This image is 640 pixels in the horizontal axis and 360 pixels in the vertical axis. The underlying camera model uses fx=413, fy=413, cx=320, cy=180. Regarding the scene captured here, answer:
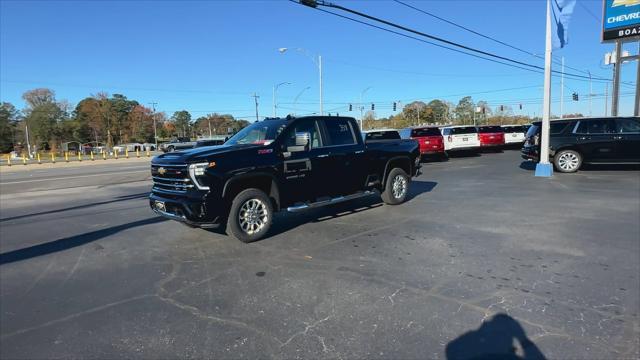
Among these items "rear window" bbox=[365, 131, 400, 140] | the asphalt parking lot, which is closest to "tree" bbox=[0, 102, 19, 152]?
"rear window" bbox=[365, 131, 400, 140]

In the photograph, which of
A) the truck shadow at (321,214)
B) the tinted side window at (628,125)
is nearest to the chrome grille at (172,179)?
the truck shadow at (321,214)

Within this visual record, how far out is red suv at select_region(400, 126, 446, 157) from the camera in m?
21.2

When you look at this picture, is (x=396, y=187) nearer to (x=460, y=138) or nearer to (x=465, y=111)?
(x=460, y=138)

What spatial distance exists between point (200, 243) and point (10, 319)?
8.86 ft

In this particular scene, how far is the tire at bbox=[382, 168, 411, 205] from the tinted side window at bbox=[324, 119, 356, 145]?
1485 millimetres

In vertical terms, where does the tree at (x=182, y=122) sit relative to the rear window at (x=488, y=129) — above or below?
above

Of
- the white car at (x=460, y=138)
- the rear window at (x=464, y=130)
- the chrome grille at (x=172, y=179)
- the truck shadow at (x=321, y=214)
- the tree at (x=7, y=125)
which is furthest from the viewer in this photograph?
the tree at (x=7, y=125)

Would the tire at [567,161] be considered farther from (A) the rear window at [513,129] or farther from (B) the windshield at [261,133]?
(A) the rear window at [513,129]

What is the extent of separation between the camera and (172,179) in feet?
20.3

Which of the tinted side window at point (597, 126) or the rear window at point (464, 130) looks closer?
the tinted side window at point (597, 126)

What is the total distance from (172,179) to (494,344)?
15.8 ft

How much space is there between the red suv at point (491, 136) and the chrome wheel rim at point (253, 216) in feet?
71.8

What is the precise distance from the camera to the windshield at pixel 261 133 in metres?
7.00

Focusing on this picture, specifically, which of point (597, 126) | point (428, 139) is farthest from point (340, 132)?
point (428, 139)
